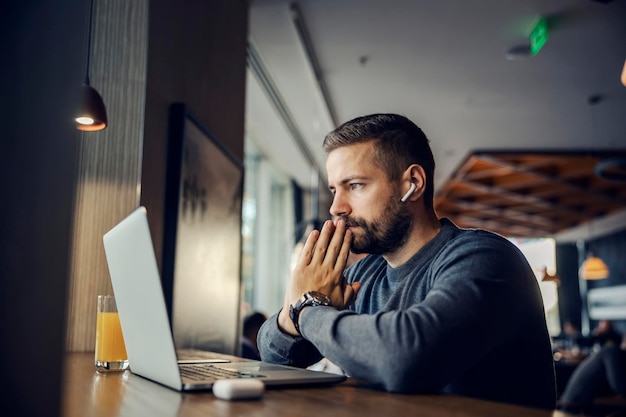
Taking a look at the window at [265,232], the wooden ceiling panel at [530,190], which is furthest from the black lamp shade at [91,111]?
the wooden ceiling panel at [530,190]

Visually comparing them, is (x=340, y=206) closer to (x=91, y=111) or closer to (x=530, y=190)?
(x=91, y=111)

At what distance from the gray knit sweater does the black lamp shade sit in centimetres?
83

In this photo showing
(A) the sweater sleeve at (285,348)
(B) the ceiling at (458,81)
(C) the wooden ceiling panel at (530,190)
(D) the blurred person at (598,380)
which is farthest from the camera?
(C) the wooden ceiling panel at (530,190)

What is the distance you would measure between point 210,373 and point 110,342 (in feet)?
→ 1.09

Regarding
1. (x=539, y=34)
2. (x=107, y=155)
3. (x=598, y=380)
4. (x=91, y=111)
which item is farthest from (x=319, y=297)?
(x=598, y=380)

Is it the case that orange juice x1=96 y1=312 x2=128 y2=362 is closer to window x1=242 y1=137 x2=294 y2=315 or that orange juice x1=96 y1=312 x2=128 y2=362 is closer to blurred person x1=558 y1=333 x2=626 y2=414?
blurred person x1=558 y1=333 x2=626 y2=414

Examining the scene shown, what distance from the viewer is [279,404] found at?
862 mm

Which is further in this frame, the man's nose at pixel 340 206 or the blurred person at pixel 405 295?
the man's nose at pixel 340 206

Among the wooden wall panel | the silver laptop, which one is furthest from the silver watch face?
the wooden wall panel

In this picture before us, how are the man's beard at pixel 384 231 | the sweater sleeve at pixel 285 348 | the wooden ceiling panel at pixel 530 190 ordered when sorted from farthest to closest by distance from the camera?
the wooden ceiling panel at pixel 530 190 < the man's beard at pixel 384 231 < the sweater sleeve at pixel 285 348

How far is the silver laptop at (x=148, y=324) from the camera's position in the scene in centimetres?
90

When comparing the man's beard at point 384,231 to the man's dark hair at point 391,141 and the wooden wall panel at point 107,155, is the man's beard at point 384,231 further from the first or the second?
the wooden wall panel at point 107,155

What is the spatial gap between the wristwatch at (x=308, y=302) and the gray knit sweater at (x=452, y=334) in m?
0.04

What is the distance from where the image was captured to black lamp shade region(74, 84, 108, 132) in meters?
1.74
